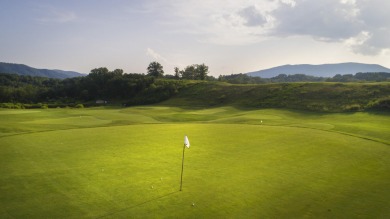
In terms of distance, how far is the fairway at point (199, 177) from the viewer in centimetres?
1166

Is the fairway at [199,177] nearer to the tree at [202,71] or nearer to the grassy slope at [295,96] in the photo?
the grassy slope at [295,96]

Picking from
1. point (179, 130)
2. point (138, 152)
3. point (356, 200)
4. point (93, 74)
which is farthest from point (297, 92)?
point (93, 74)

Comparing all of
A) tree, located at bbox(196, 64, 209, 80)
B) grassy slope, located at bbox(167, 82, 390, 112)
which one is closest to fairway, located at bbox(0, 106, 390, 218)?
grassy slope, located at bbox(167, 82, 390, 112)

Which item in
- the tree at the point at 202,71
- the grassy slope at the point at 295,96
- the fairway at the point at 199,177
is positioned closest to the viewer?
the fairway at the point at 199,177

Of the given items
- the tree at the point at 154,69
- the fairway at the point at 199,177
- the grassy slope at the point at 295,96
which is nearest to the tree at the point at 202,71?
the tree at the point at 154,69

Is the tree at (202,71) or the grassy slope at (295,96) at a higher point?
the tree at (202,71)

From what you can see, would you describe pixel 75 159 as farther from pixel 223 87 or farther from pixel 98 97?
pixel 98 97

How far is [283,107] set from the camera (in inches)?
2601

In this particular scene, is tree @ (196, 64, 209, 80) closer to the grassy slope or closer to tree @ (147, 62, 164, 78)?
tree @ (147, 62, 164, 78)

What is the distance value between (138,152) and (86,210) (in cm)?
987

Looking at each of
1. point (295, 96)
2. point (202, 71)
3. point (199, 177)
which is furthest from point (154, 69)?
point (199, 177)

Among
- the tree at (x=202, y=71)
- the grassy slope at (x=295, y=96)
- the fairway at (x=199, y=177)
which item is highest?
the tree at (x=202, y=71)

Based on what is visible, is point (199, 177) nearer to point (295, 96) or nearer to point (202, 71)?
point (295, 96)

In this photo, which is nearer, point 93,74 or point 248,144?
point 248,144
